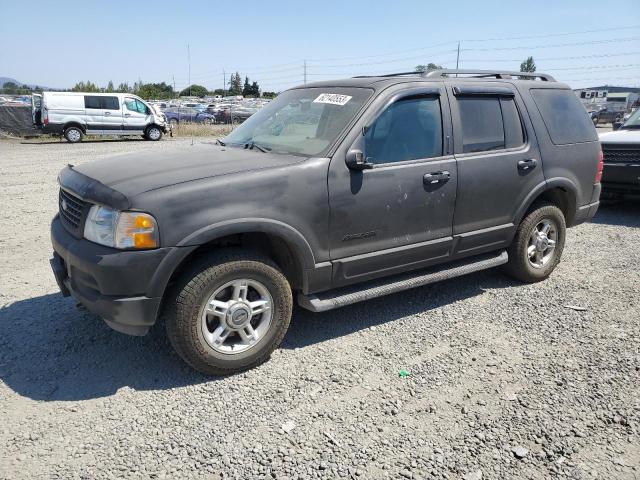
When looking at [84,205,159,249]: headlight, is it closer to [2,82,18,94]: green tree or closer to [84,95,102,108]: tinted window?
[84,95,102,108]: tinted window

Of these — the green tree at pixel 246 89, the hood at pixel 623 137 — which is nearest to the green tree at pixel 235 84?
the green tree at pixel 246 89

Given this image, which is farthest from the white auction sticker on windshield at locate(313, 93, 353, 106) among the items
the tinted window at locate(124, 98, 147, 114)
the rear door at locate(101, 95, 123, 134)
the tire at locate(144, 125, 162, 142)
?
the tire at locate(144, 125, 162, 142)

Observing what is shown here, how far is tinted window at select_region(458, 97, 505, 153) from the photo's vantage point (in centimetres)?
442

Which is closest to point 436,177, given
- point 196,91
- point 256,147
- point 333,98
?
point 333,98

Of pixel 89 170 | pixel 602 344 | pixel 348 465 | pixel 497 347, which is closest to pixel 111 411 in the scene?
pixel 348 465

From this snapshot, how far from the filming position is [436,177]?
13.5 ft

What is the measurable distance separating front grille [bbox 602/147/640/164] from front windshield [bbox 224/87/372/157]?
6.07m

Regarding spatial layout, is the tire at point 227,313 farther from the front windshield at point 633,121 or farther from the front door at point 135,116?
the front door at point 135,116

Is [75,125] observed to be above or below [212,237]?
above

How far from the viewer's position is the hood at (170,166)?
328 centimetres

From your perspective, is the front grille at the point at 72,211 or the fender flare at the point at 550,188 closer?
the front grille at the point at 72,211

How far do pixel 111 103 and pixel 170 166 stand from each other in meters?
20.7

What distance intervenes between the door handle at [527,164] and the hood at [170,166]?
223 centimetres

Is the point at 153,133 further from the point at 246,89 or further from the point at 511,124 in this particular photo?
the point at 246,89
